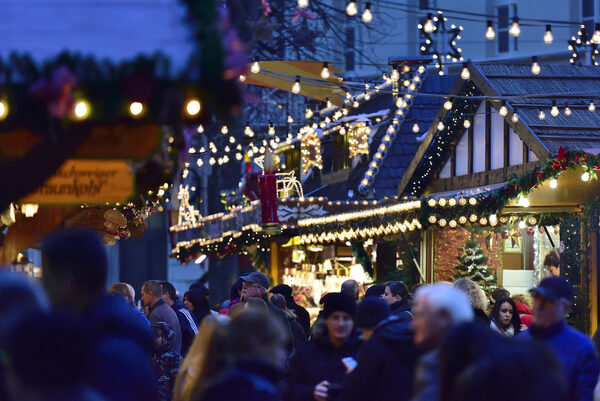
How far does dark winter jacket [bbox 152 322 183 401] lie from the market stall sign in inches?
169

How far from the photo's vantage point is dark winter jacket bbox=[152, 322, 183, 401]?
39.2 ft

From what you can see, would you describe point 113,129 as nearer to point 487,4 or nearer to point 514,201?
point 514,201

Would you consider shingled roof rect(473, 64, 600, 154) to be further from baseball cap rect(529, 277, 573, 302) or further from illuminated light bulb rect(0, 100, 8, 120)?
illuminated light bulb rect(0, 100, 8, 120)

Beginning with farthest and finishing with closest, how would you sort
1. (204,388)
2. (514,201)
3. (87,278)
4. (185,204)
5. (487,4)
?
(487,4) → (185,204) → (514,201) → (204,388) → (87,278)

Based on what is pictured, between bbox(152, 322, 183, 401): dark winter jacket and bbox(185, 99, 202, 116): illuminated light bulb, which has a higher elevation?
bbox(185, 99, 202, 116): illuminated light bulb

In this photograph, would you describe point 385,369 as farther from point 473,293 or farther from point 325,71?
point 325,71

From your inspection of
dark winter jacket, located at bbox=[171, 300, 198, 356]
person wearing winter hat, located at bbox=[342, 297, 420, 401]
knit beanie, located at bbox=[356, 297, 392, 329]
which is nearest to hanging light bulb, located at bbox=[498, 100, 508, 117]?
dark winter jacket, located at bbox=[171, 300, 198, 356]

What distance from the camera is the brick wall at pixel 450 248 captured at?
1884cm

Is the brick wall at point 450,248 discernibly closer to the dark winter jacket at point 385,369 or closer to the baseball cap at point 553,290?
the baseball cap at point 553,290

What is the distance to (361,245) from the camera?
900 inches

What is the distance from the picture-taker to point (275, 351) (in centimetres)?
575

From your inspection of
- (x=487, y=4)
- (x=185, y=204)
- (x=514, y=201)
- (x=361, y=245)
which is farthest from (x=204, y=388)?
(x=487, y=4)

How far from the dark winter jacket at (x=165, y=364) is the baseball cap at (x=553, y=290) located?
4633 millimetres

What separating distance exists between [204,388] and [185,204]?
93.4 ft
